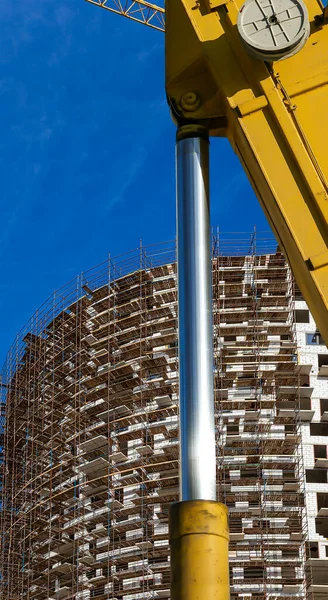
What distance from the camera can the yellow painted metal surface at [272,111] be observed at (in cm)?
588

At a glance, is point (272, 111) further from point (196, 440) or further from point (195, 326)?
point (196, 440)

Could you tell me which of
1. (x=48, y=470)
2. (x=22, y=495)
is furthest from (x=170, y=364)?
(x=22, y=495)

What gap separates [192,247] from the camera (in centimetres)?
582

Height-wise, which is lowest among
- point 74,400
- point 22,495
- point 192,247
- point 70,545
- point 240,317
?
point 192,247

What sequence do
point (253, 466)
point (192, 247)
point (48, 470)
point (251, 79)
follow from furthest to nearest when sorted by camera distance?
point (48, 470) < point (253, 466) < point (251, 79) < point (192, 247)

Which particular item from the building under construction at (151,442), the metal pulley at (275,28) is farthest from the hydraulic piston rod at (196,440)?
the building under construction at (151,442)

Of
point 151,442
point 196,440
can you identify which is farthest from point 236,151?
point 151,442

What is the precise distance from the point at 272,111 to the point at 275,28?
0.51 m

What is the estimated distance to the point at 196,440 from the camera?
537cm

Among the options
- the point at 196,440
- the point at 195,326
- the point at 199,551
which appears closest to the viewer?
the point at 199,551

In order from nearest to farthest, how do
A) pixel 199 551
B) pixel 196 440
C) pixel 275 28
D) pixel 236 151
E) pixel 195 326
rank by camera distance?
pixel 199 551, pixel 196 440, pixel 195 326, pixel 275 28, pixel 236 151

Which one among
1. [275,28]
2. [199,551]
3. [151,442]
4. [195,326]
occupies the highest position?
[151,442]

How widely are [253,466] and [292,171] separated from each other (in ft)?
138

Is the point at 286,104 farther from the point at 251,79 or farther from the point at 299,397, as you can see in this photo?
the point at 299,397
